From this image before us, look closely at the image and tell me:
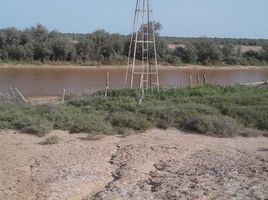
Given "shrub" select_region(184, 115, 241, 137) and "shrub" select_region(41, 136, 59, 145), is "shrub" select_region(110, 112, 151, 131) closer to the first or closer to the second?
"shrub" select_region(184, 115, 241, 137)

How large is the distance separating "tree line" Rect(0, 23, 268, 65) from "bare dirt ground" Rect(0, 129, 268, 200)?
157 feet

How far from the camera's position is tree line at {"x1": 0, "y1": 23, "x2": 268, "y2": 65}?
59.2 m

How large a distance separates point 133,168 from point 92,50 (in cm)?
5451

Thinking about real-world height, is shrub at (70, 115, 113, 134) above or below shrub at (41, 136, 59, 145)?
above

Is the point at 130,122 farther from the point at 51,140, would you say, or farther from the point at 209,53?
the point at 209,53

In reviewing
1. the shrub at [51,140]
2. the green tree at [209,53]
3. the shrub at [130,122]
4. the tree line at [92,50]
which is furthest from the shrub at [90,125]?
the green tree at [209,53]

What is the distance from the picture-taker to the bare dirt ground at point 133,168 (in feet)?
25.0

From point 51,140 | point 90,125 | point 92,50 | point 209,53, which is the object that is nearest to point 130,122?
point 90,125

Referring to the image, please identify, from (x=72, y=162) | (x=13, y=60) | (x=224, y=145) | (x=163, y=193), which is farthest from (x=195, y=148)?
(x=13, y=60)

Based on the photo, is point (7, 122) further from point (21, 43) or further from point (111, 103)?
point (21, 43)

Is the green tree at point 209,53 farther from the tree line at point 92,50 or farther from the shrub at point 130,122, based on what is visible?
the shrub at point 130,122

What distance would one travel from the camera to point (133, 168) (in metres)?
8.98

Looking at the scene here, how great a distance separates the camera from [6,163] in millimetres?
9281

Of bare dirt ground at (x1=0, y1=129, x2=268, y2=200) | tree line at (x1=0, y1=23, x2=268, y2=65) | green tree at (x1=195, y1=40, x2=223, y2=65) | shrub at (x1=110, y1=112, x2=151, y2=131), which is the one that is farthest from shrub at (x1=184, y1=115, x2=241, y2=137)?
green tree at (x1=195, y1=40, x2=223, y2=65)
